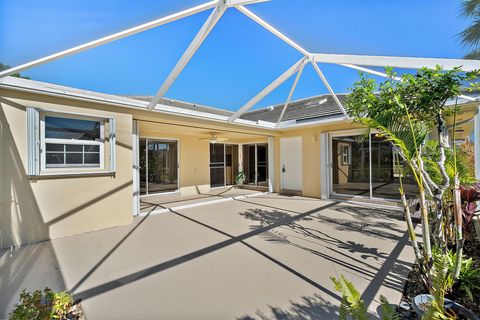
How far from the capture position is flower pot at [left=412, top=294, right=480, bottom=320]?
1911 millimetres

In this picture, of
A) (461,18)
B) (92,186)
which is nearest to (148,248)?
(92,186)

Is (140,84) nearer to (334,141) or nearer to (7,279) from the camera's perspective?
(7,279)

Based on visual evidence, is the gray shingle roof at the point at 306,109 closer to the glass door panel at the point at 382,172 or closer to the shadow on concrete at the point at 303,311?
the glass door panel at the point at 382,172

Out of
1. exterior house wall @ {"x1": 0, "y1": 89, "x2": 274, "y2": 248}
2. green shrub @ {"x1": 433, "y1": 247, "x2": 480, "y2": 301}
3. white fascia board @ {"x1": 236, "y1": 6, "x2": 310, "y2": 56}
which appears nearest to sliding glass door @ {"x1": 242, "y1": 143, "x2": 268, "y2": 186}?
exterior house wall @ {"x1": 0, "y1": 89, "x2": 274, "y2": 248}

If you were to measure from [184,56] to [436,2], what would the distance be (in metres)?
4.81

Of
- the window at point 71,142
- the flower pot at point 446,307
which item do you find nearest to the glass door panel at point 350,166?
the flower pot at point 446,307

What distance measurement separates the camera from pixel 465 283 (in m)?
2.48

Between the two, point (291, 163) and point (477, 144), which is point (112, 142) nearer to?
point (291, 163)

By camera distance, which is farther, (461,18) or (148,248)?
(461,18)

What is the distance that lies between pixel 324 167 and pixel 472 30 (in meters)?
7.20

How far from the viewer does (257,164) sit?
11984 mm

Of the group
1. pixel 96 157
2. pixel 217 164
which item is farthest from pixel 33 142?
pixel 217 164

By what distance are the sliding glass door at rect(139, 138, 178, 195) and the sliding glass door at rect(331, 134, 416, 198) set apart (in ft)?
22.0

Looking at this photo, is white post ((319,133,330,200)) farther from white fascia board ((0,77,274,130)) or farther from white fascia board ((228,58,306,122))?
white fascia board ((0,77,274,130))
